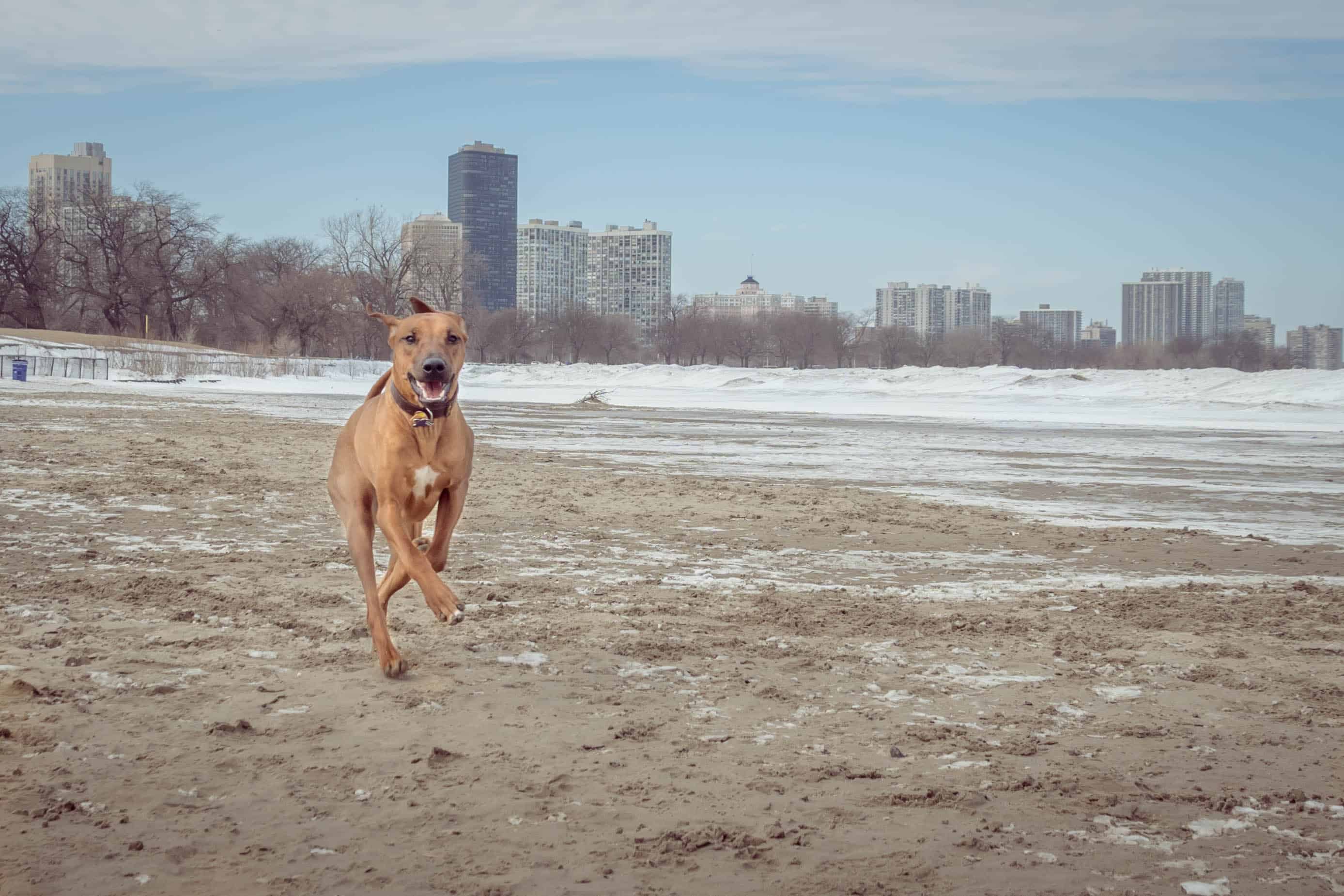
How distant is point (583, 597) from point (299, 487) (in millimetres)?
6656

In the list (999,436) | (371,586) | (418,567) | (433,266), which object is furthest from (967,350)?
(418,567)

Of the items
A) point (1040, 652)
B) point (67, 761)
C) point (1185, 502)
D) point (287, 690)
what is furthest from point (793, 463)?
point (67, 761)

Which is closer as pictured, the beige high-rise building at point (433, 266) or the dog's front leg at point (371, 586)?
the dog's front leg at point (371, 586)

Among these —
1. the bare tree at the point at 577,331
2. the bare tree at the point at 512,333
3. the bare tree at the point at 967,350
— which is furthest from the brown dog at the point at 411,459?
the bare tree at the point at 967,350

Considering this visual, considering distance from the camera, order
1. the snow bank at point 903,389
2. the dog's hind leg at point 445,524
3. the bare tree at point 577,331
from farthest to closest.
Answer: the bare tree at point 577,331 < the snow bank at point 903,389 < the dog's hind leg at point 445,524

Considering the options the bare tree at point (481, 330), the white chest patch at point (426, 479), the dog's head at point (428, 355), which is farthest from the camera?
the bare tree at point (481, 330)

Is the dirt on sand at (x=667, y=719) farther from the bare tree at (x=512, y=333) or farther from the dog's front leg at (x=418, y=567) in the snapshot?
the bare tree at (x=512, y=333)

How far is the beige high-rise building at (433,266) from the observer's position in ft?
306

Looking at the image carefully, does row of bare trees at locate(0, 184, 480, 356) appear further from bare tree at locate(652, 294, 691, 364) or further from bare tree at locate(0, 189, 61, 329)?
bare tree at locate(652, 294, 691, 364)

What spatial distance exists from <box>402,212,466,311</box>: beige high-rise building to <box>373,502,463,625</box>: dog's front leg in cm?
8341

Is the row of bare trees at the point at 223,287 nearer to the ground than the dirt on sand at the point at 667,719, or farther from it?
farther from it

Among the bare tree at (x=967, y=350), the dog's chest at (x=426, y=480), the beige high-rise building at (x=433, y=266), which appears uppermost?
the beige high-rise building at (x=433, y=266)

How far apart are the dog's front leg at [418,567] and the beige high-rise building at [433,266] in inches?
3284

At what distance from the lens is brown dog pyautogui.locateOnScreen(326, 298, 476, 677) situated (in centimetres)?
448
